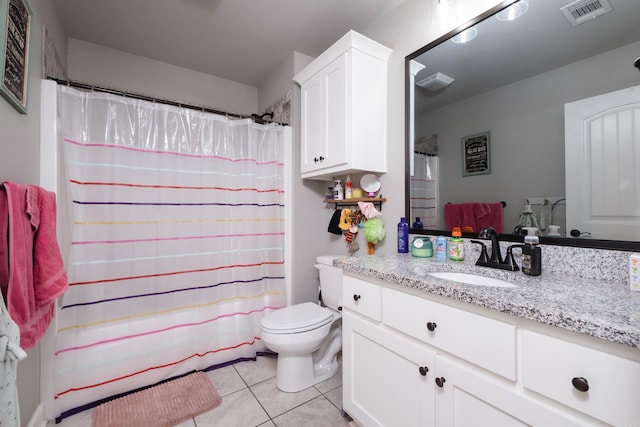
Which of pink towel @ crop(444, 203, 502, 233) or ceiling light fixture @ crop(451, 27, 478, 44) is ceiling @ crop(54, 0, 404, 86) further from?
pink towel @ crop(444, 203, 502, 233)

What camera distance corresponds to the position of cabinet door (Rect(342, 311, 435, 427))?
3.39 ft

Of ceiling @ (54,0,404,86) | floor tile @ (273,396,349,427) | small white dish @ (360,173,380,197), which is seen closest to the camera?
floor tile @ (273,396,349,427)

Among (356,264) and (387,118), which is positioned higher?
(387,118)

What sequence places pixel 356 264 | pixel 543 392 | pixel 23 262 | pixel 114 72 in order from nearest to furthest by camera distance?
pixel 543 392
pixel 23 262
pixel 356 264
pixel 114 72

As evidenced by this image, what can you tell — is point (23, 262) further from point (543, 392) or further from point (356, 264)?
point (543, 392)

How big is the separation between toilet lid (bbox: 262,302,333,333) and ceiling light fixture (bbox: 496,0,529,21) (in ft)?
6.13

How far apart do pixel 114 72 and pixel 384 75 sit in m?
2.25

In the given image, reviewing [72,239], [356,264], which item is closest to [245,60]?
[72,239]

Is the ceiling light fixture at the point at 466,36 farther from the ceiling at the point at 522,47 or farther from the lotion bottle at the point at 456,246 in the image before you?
the lotion bottle at the point at 456,246

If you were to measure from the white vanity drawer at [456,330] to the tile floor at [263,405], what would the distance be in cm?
78

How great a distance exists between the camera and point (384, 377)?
120cm

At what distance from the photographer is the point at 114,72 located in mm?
2344

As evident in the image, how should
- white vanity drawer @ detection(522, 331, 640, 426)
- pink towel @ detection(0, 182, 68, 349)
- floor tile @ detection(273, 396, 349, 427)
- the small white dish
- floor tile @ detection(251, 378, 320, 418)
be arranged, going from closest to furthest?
white vanity drawer @ detection(522, 331, 640, 426) < pink towel @ detection(0, 182, 68, 349) < floor tile @ detection(273, 396, 349, 427) < floor tile @ detection(251, 378, 320, 418) < the small white dish

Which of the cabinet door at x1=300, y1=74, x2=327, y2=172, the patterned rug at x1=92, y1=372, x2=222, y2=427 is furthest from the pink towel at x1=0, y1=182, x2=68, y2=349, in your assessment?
the cabinet door at x1=300, y1=74, x2=327, y2=172
